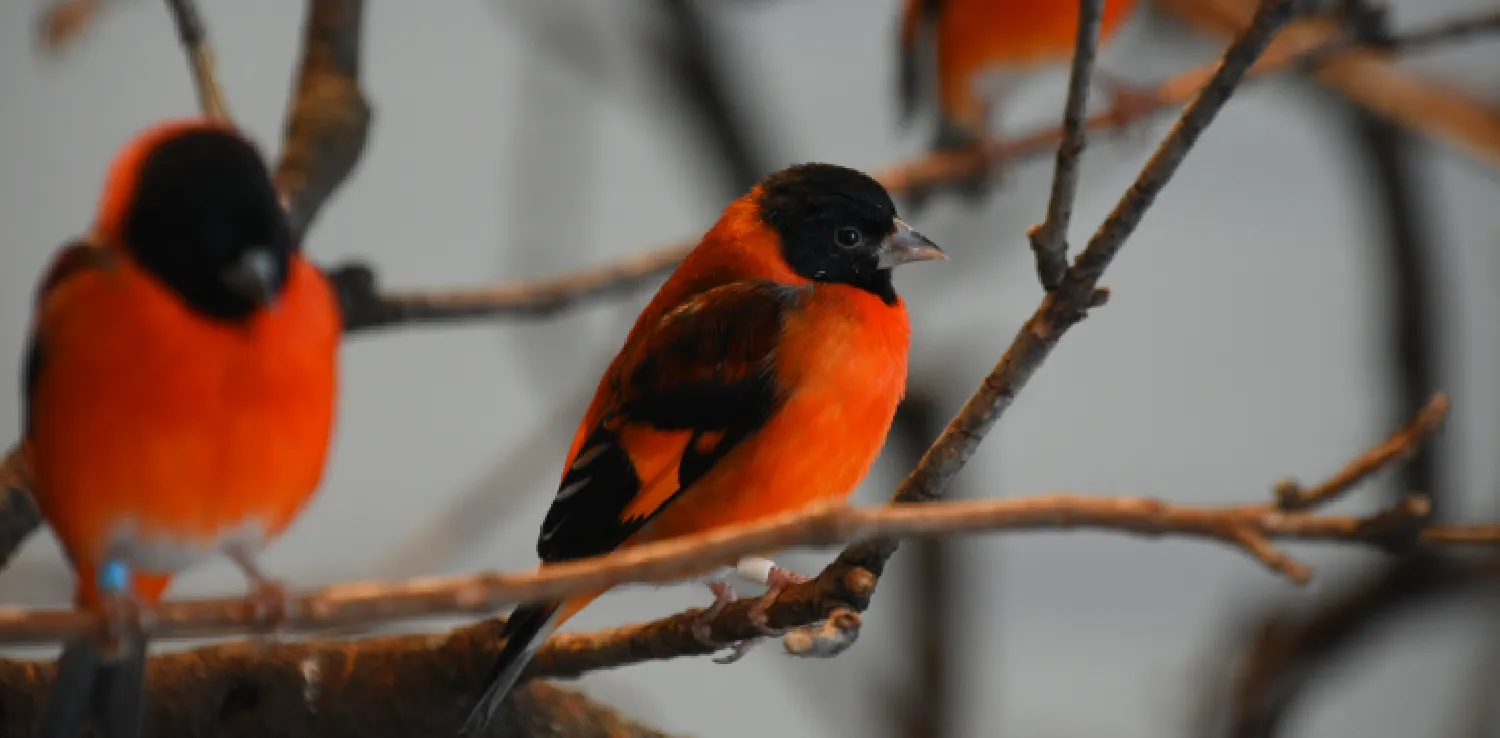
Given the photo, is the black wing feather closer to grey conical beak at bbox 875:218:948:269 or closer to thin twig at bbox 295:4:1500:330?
grey conical beak at bbox 875:218:948:269

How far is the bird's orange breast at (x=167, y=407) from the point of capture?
808 millimetres

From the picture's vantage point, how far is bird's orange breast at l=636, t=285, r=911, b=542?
3.97ft

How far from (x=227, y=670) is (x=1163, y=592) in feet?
9.43

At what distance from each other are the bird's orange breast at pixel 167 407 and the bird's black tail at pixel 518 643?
0.26 metres

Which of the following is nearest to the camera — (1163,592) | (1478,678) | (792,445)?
(792,445)

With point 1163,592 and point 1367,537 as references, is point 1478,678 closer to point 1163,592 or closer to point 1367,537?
point 1163,592

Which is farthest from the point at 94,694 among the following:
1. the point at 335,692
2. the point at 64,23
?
the point at 64,23

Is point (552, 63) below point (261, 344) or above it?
below

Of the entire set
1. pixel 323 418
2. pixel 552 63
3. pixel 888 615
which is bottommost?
pixel 888 615

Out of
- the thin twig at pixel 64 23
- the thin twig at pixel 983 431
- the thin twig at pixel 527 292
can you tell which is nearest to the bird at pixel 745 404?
the thin twig at pixel 983 431

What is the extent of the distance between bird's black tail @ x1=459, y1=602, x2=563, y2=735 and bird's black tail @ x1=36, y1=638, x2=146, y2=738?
0.24 metres

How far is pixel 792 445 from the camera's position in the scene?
3.97 ft

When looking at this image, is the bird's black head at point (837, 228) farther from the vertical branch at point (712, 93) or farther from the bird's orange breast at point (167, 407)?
the vertical branch at point (712, 93)

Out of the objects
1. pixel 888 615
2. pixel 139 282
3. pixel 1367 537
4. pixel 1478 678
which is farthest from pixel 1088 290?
pixel 1478 678
